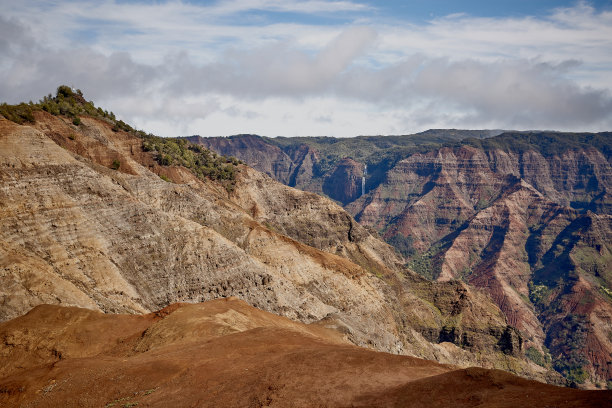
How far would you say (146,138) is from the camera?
97438mm

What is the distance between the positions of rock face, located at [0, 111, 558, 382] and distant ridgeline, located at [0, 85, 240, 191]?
2.46 metres


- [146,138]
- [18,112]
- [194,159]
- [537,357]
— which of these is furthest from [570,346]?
[18,112]

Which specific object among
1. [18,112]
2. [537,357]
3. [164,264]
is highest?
[18,112]

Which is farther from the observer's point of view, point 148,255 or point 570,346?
point 570,346

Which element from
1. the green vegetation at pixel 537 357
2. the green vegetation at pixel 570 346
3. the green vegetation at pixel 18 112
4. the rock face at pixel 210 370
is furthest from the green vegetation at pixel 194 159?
the green vegetation at pixel 570 346

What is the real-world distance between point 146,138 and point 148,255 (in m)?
51.3

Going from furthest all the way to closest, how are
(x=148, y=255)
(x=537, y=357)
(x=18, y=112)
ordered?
(x=537, y=357) < (x=18, y=112) < (x=148, y=255)

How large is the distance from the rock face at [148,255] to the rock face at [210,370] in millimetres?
5741

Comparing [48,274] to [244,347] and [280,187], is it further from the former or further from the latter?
[280,187]

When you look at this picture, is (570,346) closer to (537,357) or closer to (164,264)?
(537,357)

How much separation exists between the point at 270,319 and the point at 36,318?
21169 millimetres

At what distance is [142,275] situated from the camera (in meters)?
51.3

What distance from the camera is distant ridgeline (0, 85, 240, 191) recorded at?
72.1 metres

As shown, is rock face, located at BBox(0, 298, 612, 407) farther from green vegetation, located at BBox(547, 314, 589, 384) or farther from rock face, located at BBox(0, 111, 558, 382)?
green vegetation, located at BBox(547, 314, 589, 384)
